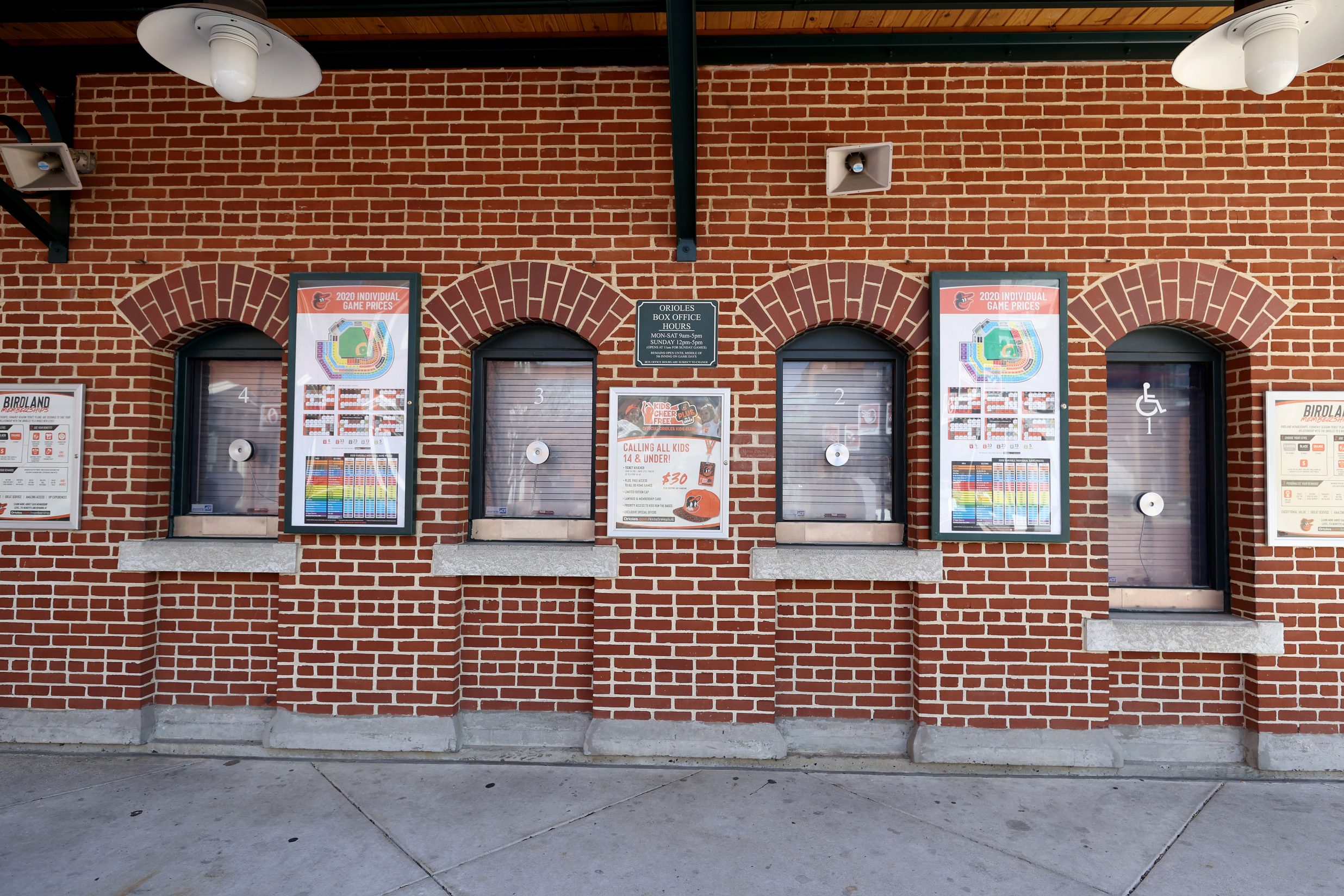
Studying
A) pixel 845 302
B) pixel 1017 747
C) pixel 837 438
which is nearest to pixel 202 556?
pixel 837 438

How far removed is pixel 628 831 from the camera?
3707mm

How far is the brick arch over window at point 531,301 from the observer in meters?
4.71

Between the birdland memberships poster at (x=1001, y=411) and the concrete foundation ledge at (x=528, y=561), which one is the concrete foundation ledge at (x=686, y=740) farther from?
the birdland memberships poster at (x=1001, y=411)

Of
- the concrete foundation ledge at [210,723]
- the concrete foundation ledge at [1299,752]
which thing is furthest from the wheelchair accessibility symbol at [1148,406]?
the concrete foundation ledge at [210,723]

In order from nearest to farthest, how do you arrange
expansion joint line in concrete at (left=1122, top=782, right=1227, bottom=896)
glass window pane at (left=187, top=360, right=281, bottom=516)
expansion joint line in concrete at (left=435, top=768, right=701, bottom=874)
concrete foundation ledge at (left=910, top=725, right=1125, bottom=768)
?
expansion joint line in concrete at (left=1122, top=782, right=1227, bottom=896), expansion joint line in concrete at (left=435, top=768, right=701, bottom=874), concrete foundation ledge at (left=910, top=725, right=1125, bottom=768), glass window pane at (left=187, top=360, right=281, bottom=516)

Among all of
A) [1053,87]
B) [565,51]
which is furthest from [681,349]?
[1053,87]

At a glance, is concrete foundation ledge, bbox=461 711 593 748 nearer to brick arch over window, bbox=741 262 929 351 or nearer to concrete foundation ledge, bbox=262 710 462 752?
concrete foundation ledge, bbox=262 710 462 752

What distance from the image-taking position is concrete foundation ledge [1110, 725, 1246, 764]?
181 inches

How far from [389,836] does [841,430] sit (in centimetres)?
356

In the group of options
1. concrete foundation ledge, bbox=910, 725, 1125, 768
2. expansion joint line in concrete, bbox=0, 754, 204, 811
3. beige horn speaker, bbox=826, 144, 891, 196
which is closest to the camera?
expansion joint line in concrete, bbox=0, 754, 204, 811

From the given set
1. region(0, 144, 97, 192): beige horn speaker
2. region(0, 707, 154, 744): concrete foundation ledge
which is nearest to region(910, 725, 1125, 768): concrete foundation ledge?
region(0, 707, 154, 744): concrete foundation ledge

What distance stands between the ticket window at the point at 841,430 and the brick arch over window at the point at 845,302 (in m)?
0.21

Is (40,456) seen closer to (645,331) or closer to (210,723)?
(210,723)

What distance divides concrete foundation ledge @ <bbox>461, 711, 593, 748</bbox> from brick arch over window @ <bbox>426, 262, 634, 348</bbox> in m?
2.48
